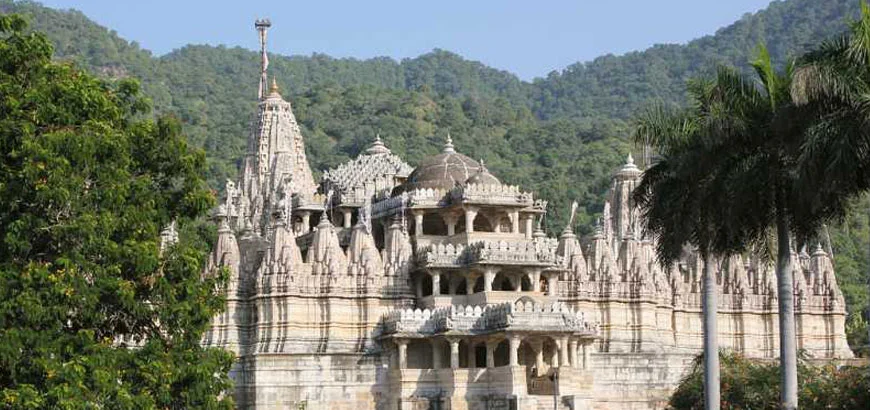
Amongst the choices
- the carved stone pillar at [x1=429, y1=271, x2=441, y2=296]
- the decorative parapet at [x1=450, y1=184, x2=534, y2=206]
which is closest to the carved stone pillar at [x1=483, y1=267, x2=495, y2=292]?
the carved stone pillar at [x1=429, y1=271, x2=441, y2=296]

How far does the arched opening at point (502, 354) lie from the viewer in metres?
62.9

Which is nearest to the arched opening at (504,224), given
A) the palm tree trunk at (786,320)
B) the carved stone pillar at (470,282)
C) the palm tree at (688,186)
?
the carved stone pillar at (470,282)

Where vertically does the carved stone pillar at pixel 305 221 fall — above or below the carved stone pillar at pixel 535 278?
above

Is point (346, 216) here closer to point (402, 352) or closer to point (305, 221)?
point (305, 221)

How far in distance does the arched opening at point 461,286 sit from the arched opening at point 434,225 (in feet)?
8.95

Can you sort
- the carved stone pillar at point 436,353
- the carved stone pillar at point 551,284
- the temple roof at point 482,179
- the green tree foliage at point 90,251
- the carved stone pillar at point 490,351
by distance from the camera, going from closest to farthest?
the green tree foliage at point 90,251 → the carved stone pillar at point 490,351 → the carved stone pillar at point 436,353 → the carved stone pillar at point 551,284 → the temple roof at point 482,179

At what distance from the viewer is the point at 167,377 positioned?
37.6m

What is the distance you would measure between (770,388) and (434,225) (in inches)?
894

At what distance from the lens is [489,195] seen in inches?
2552

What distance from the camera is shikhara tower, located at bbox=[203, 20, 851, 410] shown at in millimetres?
60281

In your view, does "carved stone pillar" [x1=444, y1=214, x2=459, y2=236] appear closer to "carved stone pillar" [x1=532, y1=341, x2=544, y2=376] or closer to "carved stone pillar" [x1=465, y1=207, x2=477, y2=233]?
"carved stone pillar" [x1=465, y1=207, x2=477, y2=233]

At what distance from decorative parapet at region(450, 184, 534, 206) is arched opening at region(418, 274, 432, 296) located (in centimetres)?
320

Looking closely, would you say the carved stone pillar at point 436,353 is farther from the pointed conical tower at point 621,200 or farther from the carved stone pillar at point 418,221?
the pointed conical tower at point 621,200

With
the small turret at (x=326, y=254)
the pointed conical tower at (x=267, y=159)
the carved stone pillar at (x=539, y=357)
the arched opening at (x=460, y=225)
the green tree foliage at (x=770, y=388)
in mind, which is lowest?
the green tree foliage at (x=770, y=388)
